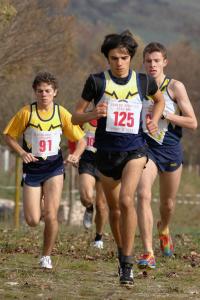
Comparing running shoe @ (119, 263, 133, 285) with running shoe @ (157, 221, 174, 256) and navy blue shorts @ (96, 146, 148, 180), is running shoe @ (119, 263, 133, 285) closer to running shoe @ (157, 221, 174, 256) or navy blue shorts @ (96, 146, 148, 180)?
navy blue shorts @ (96, 146, 148, 180)

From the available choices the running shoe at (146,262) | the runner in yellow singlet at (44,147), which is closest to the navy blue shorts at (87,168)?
the runner in yellow singlet at (44,147)

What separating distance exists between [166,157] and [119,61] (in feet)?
9.52

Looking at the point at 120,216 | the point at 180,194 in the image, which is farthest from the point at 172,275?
the point at 180,194

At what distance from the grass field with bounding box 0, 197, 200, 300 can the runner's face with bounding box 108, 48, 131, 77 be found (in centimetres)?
208

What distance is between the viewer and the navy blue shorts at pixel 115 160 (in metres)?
10.7

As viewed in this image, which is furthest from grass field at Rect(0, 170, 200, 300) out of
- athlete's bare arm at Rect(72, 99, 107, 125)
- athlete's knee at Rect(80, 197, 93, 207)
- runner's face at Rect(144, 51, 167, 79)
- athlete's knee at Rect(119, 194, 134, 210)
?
runner's face at Rect(144, 51, 167, 79)

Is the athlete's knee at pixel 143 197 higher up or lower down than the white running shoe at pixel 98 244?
higher up

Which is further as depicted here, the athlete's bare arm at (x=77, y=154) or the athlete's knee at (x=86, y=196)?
the athlete's knee at (x=86, y=196)

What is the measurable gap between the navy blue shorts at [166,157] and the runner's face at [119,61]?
8.53 ft

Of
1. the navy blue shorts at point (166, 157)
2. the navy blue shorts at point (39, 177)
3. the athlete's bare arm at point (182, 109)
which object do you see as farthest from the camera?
the navy blue shorts at point (166, 157)

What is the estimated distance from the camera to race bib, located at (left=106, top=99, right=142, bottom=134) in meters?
10.6

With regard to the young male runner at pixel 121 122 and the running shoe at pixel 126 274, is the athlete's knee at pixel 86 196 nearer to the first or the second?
the young male runner at pixel 121 122

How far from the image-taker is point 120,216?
1086 cm

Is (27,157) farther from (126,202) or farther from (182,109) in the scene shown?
(182,109)
